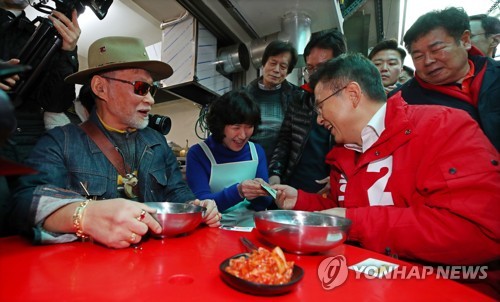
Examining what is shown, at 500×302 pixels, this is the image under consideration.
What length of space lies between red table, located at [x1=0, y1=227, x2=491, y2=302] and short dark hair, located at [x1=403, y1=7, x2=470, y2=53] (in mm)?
1638

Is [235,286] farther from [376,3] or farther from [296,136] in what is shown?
[376,3]

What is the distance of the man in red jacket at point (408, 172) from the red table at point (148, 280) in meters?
0.18

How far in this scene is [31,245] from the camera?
0.91 metres

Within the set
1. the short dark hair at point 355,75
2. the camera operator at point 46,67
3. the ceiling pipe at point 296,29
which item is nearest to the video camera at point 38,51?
the camera operator at point 46,67

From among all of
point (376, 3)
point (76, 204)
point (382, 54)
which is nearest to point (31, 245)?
point (76, 204)

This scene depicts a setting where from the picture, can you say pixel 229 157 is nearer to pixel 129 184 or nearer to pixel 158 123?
pixel 158 123

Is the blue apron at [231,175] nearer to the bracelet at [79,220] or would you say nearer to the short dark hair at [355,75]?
the short dark hair at [355,75]

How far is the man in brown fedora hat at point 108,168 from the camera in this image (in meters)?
0.90

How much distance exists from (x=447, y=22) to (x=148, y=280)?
7.22ft

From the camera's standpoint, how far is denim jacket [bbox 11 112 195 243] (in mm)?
971

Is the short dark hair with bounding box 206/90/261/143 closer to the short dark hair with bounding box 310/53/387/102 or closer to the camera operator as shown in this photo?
the short dark hair with bounding box 310/53/387/102

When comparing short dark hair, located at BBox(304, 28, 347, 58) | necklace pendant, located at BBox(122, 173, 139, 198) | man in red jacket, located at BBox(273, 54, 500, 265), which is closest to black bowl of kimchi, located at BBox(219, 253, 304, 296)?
man in red jacket, located at BBox(273, 54, 500, 265)

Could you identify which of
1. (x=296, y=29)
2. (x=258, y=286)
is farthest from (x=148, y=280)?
(x=296, y=29)

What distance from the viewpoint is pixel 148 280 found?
0.68 meters
